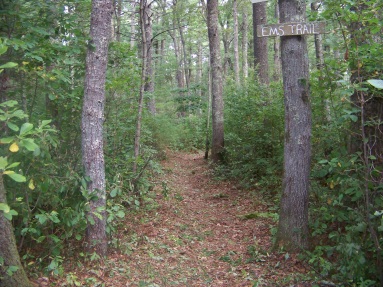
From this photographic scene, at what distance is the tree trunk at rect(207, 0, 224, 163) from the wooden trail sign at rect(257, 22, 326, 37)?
6837 mm

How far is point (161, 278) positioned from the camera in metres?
4.95

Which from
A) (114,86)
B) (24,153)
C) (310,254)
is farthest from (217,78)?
(24,153)

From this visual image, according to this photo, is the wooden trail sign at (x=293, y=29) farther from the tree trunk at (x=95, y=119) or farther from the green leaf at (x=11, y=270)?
the green leaf at (x=11, y=270)

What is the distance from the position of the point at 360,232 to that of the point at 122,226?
3825 millimetres

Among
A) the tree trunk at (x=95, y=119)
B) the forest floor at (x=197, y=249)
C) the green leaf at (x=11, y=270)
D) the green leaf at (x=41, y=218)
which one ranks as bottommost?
the forest floor at (x=197, y=249)

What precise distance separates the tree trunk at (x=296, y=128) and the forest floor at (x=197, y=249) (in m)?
0.43

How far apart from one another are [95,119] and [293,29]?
301cm

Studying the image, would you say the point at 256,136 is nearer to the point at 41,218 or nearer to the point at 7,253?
the point at 41,218

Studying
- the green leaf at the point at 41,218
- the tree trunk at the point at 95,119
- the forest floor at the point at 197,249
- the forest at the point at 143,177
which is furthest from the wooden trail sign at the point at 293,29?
the green leaf at the point at 41,218

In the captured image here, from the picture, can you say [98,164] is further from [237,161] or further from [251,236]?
[237,161]

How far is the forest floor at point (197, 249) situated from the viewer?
484 cm

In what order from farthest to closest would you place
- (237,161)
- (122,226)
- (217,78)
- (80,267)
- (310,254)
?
(217,78) → (237,161) → (122,226) → (310,254) → (80,267)

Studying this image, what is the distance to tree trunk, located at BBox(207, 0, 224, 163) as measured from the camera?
12062mm

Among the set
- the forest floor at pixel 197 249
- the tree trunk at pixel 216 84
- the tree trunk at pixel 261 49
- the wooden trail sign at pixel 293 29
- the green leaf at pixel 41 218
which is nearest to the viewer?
the green leaf at pixel 41 218
